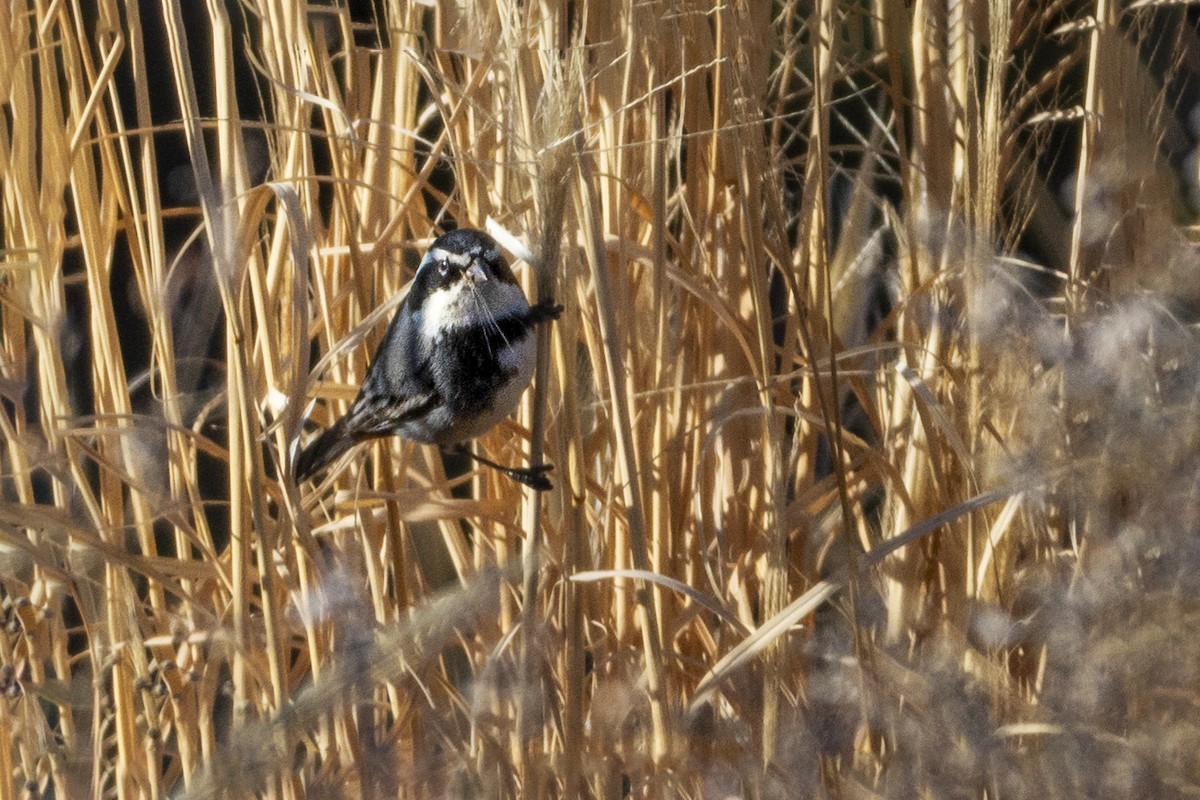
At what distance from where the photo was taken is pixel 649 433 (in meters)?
0.94

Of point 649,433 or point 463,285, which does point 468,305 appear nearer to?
point 463,285

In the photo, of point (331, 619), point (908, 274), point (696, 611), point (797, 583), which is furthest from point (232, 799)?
point (908, 274)

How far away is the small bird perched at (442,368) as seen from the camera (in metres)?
0.86

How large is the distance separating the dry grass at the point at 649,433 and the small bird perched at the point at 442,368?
0.04m

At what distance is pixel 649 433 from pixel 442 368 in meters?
0.17

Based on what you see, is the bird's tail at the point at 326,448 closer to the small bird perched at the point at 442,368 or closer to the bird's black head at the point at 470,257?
the small bird perched at the point at 442,368

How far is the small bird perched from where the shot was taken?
0.86 meters

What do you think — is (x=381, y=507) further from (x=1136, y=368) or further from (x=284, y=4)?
(x=1136, y=368)

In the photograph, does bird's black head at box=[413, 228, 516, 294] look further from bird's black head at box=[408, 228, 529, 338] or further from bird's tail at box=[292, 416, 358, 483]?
bird's tail at box=[292, 416, 358, 483]

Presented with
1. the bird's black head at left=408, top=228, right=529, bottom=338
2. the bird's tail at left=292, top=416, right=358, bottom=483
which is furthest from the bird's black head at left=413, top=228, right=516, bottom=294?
the bird's tail at left=292, top=416, right=358, bottom=483

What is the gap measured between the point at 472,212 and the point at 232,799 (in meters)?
0.49

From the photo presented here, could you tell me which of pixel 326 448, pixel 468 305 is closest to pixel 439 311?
pixel 468 305

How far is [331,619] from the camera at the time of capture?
0.95m

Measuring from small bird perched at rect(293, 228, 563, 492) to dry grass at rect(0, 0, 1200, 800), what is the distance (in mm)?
39
